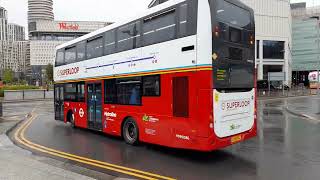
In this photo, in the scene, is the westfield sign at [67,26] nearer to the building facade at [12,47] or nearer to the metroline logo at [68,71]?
the building facade at [12,47]

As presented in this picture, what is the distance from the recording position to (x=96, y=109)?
13.2 metres

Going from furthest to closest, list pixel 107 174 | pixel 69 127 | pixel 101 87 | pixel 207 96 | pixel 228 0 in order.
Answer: pixel 69 127 → pixel 101 87 → pixel 228 0 → pixel 207 96 → pixel 107 174

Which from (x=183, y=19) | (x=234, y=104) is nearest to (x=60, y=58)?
(x=183, y=19)

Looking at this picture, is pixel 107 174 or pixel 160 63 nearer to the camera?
pixel 107 174

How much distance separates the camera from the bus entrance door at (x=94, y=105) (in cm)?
1298

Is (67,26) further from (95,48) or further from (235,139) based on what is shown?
(235,139)

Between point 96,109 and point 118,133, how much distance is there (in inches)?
75.7

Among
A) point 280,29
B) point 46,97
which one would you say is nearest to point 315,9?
point 280,29

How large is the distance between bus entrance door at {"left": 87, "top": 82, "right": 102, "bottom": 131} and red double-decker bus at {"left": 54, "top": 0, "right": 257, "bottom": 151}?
48 centimetres

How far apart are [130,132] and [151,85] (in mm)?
2149

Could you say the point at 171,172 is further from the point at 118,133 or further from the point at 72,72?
the point at 72,72

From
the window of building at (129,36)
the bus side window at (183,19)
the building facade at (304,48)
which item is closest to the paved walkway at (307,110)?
the window of building at (129,36)

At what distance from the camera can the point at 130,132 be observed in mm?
11352

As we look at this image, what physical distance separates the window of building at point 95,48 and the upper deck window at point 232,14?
548 cm
